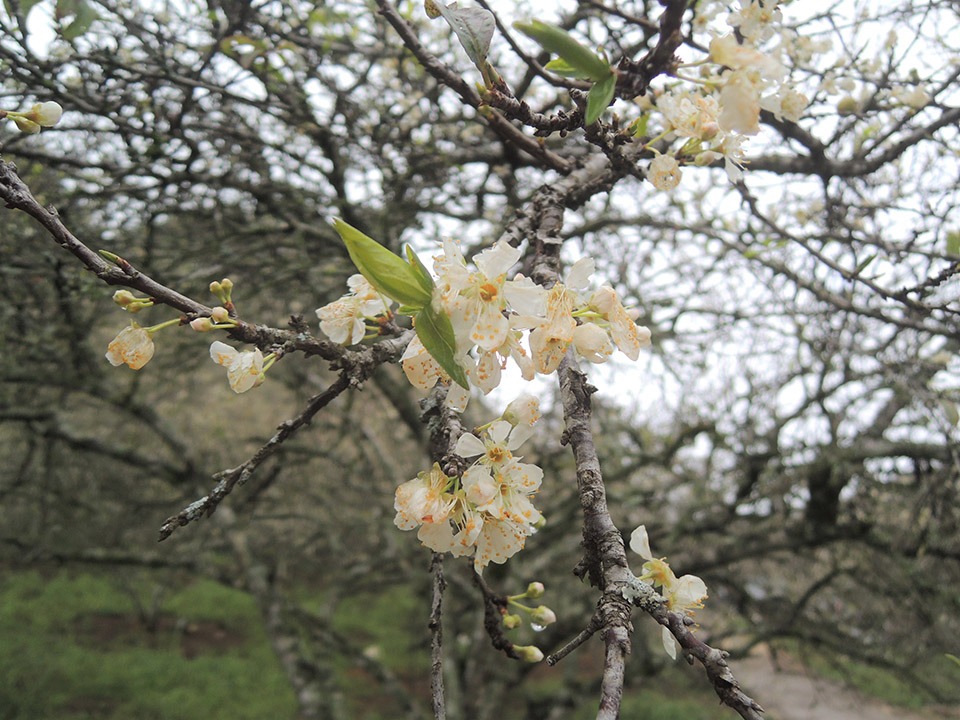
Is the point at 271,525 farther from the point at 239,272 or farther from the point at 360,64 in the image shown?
the point at 360,64

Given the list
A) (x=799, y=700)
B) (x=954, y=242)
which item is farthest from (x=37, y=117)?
(x=799, y=700)

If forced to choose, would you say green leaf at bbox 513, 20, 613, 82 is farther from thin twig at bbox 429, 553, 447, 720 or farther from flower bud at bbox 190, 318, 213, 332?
thin twig at bbox 429, 553, 447, 720

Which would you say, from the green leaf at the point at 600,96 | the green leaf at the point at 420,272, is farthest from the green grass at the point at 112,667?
the green leaf at the point at 600,96

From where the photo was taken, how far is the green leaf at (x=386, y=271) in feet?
2.39

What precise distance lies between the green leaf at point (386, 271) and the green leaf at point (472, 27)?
35 cm

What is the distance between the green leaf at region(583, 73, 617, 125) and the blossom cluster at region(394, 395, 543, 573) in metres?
0.44

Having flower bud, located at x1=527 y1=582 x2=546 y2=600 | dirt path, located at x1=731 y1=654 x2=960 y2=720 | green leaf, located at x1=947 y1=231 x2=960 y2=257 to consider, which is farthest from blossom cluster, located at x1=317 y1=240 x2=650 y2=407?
dirt path, located at x1=731 y1=654 x2=960 y2=720

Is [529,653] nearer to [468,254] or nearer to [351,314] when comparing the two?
[351,314]

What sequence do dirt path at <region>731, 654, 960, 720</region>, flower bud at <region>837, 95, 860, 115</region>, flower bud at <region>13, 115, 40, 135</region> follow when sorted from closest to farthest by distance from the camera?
flower bud at <region>13, 115, 40, 135</region> → flower bud at <region>837, 95, 860, 115</region> → dirt path at <region>731, 654, 960, 720</region>

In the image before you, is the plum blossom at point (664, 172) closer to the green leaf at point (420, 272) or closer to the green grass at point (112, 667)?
the green leaf at point (420, 272)

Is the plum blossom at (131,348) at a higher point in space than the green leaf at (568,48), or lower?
higher

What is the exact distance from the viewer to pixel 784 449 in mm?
3881

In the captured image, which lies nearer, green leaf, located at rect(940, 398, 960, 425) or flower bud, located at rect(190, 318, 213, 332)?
flower bud, located at rect(190, 318, 213, 332)

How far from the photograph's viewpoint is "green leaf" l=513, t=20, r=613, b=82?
0.74 m
